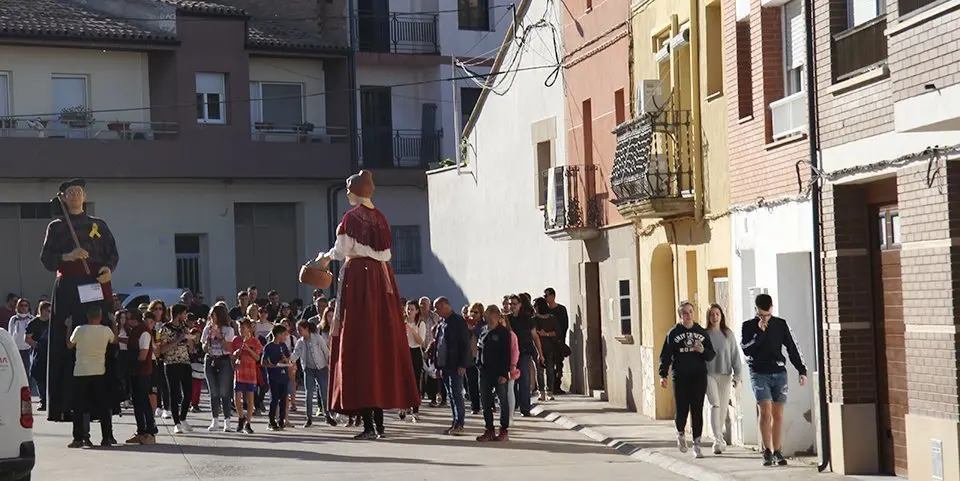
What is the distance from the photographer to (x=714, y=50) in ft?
68.3

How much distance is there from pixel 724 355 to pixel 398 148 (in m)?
29.3

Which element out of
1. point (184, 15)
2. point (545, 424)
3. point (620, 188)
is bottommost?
point (545, 424)

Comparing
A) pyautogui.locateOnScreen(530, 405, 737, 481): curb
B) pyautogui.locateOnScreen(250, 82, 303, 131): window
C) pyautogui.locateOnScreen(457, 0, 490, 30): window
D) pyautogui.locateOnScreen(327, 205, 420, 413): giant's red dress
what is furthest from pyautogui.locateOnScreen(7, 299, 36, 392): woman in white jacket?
pyautogui.locateOnScreen(457, 0, 490, 30): window

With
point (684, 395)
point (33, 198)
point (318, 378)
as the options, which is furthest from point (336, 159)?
point (684, 395)

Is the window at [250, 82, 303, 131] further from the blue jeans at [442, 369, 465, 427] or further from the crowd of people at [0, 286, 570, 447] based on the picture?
the blue jeans at [442, 369, 465, 427]

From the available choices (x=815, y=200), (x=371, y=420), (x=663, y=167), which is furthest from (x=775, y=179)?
(x=371, y=420)

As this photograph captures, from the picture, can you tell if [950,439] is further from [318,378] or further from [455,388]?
[318,378]

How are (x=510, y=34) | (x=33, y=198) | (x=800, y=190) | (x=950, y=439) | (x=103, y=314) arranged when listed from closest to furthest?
1. (x=950, y=439)
2. (x=800, y=190)
3. (x=103, y=314)
4. (x=510, y=34)
5. (x=33, y=198)

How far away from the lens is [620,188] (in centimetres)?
2311

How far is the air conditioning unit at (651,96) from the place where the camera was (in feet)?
73.5

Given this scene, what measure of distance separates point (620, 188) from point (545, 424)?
137 inches

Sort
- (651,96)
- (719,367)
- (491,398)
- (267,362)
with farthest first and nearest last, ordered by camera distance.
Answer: (267,362) < (651,96) < (491,398) < (719,367)

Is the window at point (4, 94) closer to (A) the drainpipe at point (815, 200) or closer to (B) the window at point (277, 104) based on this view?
(B) the window at point (277, 104)

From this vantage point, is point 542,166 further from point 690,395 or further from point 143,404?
point 690,395
